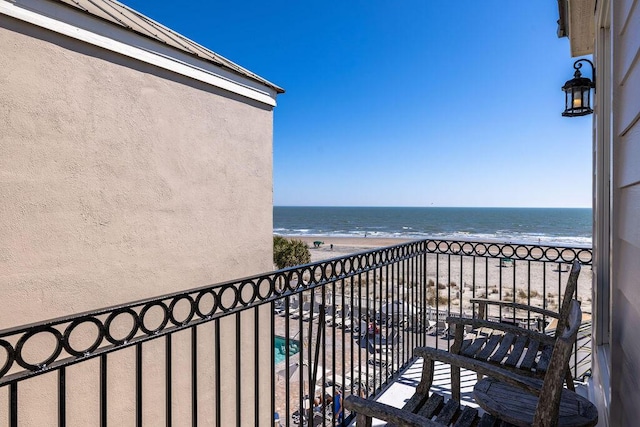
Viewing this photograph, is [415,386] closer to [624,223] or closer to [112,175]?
[624,223]

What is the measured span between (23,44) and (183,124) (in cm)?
114

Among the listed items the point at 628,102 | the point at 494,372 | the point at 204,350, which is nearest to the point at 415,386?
the point at 494,372

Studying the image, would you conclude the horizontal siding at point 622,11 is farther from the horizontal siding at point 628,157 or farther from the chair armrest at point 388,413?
the chair armrest at point 388,413

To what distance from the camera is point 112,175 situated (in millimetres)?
2582

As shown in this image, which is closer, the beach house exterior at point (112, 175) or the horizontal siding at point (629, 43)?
the horizontal siding at point (629, 43)

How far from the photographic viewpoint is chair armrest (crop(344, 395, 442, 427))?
1.18 m

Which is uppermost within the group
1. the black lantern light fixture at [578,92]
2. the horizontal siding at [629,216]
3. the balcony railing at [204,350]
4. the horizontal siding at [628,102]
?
the black lantern light fixture at [578,92]

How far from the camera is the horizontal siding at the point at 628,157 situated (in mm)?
1002

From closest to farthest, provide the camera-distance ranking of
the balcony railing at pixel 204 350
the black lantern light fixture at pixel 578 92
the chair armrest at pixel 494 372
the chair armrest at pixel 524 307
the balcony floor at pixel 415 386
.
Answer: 1. the balcony railing at pixel 204 350
2. the chair armrest at pixel 494 372
3. the chair armrest at pixel 524 307
4. the balcony floor at pixel 415 386
5. the black lantern light fixture at pixel 578 92

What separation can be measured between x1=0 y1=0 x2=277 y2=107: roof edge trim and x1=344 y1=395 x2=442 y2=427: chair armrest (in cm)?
266

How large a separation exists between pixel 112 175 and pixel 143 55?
0.95 m

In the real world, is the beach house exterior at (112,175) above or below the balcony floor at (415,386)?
above

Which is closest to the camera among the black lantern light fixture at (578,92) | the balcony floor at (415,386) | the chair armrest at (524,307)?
the chair armrest at (524,307)

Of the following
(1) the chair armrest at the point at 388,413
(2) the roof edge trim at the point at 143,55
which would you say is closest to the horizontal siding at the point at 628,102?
(1) the chair armrest at the point at 388,413
